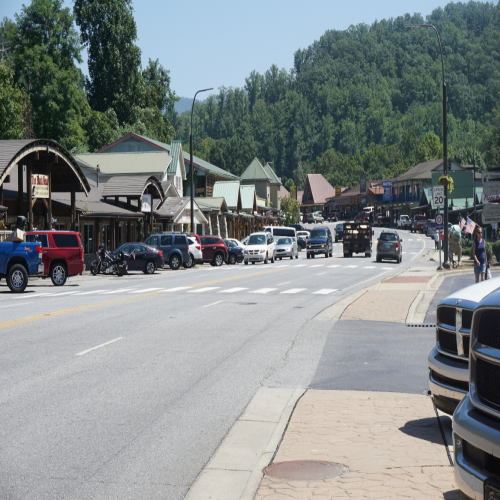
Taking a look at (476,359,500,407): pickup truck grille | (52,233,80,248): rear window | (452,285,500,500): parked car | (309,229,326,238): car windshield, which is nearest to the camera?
(452,285,500,500): parked car

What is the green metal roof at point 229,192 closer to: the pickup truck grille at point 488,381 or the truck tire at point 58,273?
the truck tire at point 58,273

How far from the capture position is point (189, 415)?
766 centimetres

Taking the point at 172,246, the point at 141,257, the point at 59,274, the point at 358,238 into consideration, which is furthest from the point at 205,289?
the point at 358,238

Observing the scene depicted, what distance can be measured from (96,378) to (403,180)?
12701 cm

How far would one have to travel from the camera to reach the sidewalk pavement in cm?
524

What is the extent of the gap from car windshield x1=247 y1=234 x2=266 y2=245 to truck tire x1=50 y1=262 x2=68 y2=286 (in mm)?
23287

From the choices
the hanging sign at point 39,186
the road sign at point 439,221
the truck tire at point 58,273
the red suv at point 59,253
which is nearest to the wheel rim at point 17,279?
the red suv at point 59,253

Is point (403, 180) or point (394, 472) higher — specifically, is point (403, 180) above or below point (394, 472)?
above

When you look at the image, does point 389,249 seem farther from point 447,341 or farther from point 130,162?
point 447,341

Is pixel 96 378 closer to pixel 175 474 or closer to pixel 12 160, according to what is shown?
pixel 175 474

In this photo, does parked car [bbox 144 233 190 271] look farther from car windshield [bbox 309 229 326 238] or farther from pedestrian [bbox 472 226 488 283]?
pedestrian [bbox 472 226 488 283]

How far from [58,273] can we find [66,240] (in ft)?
4.33

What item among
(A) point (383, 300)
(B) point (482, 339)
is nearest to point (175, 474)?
(B) point (482, 339)

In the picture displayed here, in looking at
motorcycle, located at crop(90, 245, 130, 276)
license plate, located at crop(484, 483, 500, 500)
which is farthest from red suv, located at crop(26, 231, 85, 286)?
license plate, located at crop(484, 483, 500, 500)
